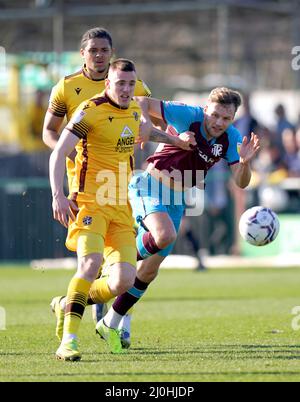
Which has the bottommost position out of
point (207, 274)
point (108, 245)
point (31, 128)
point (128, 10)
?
point (207, 274)

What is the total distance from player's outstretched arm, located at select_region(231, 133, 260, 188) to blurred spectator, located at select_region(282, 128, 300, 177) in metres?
12.1

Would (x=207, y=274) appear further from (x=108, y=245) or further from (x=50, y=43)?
(x=50, y=43)

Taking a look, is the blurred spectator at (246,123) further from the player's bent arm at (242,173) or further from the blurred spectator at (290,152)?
the player's bent arm at (242,173)

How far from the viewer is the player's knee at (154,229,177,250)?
909 cm

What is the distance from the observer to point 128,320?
917 centimetres

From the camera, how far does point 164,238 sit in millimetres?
9086

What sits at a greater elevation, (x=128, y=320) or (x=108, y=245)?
(x=108, y=245)

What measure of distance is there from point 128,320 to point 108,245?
101cm

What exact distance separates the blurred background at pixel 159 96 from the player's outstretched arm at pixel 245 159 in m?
9.25

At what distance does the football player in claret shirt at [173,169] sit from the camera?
9062mm

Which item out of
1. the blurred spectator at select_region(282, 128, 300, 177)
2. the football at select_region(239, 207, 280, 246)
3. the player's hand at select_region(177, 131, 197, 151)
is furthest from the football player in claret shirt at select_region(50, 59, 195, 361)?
the blurred spectator at select_region(282, 128, 300, 177)

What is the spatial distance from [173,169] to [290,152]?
12.6 meters

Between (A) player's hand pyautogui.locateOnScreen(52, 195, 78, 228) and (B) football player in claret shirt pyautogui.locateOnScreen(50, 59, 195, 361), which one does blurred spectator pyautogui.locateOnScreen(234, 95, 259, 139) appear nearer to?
(B) football player in claret shirt pyautogui.locateOnScreen(50, 59, 195, 361)
